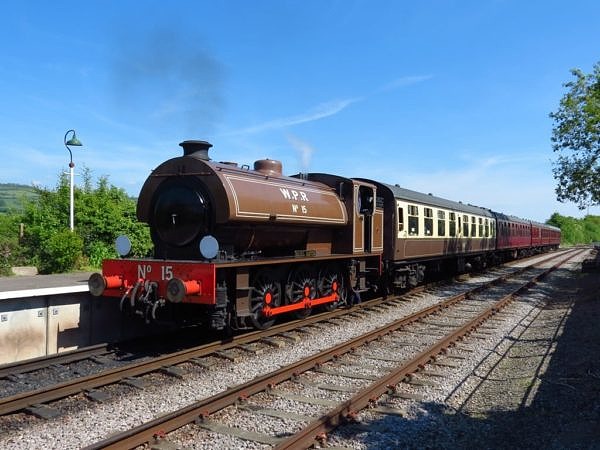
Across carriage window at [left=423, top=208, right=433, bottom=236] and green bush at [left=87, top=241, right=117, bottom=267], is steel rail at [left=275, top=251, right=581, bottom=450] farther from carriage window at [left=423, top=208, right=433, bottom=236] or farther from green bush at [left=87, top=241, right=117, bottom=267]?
green bush at [left=87, top=241, right=117, bottom=267]

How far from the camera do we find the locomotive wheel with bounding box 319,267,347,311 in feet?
37.1

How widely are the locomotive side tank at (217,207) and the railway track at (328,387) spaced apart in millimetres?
2572

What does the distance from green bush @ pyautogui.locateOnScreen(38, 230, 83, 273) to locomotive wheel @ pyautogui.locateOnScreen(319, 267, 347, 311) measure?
7659 mm

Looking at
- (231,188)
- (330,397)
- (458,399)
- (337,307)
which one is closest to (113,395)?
(330,397)

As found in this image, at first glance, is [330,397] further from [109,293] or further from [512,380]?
[109,293]

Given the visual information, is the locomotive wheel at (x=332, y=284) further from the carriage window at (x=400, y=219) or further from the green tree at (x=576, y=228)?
the green tree at (x=576, y=228)

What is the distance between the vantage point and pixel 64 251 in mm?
14500

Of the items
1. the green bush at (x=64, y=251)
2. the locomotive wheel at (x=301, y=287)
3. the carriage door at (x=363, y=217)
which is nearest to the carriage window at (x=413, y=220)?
the carriage door at (x=363, y=217)

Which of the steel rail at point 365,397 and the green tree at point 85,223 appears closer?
the steel rail at point 365,397

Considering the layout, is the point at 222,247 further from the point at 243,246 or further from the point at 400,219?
the point at 400,219

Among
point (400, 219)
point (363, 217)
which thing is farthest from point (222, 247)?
point (400, 219)

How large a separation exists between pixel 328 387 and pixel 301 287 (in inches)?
158

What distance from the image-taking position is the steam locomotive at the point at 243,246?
8.13 meters

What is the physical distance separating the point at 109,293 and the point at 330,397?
14.5ft
